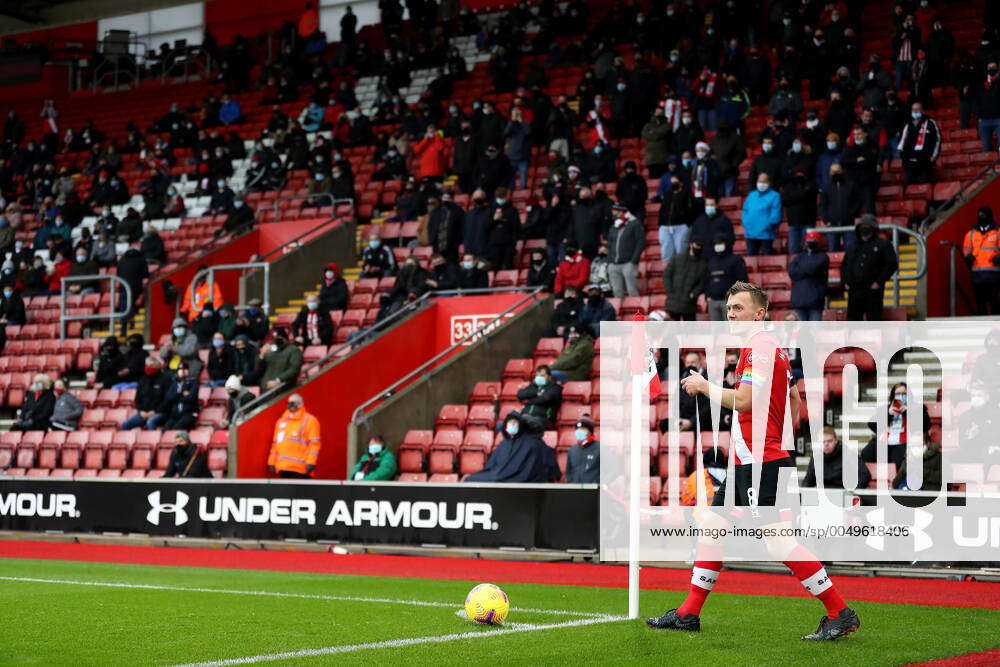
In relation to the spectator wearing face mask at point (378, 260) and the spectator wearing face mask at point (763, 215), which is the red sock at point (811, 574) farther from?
the spectator wearing face mask at point (378, 260)

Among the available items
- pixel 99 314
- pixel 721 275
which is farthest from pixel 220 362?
pixel 721 275

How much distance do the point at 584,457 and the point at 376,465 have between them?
346 cm

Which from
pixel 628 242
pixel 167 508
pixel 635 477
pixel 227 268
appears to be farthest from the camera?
pixel 227 268

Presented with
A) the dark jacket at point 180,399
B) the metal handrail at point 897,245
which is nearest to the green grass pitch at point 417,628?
the metal handrail at point 897,245

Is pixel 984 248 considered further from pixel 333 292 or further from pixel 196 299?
pixel 196 299

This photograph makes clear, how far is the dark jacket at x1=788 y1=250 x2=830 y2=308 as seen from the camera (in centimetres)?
→ 1761

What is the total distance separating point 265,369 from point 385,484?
520cm

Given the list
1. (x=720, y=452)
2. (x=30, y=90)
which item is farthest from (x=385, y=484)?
(x=30, y=90)

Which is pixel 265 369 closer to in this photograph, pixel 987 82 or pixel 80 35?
pixel 987 82

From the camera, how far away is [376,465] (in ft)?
60.4

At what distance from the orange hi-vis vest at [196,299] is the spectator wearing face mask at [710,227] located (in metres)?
9.52

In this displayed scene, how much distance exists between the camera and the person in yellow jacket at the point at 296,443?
62.3 feet

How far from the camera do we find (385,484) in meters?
16.5

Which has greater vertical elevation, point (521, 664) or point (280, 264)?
point (280, 264)
